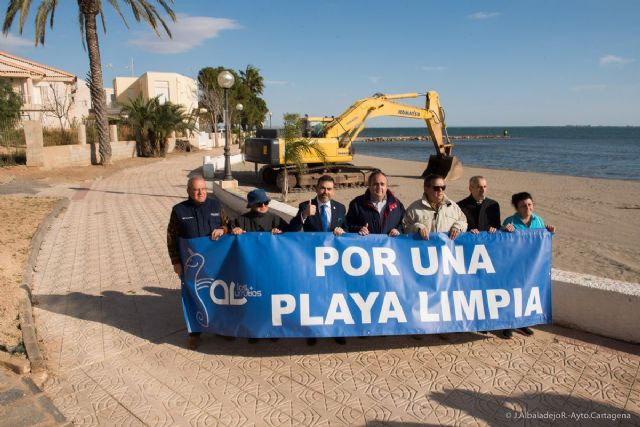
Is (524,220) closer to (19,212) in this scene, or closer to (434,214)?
(434,214)

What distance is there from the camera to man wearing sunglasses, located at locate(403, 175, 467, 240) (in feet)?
14.6

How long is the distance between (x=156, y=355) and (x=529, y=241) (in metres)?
3.83

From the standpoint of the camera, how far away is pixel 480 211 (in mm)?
4754

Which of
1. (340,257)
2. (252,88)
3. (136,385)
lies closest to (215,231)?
(340,257)

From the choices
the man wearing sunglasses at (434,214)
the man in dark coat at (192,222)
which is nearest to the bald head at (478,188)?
the man wearing sunglasses at (434,214)

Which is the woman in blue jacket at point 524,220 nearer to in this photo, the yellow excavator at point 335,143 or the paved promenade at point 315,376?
the paved promenade at point 315,376

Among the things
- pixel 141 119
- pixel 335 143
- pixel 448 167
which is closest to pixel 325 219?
pixel 335 143

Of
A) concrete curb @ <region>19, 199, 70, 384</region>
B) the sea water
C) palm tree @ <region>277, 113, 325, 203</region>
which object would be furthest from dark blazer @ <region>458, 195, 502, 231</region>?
the sea water

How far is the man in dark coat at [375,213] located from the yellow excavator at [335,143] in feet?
38.5

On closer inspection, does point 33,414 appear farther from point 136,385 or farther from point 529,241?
point 529,241

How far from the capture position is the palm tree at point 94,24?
66.6 feet

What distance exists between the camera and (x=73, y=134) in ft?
81.9

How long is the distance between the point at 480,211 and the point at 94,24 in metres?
23.5

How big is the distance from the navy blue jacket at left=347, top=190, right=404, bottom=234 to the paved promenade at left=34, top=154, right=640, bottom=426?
1.15 m
